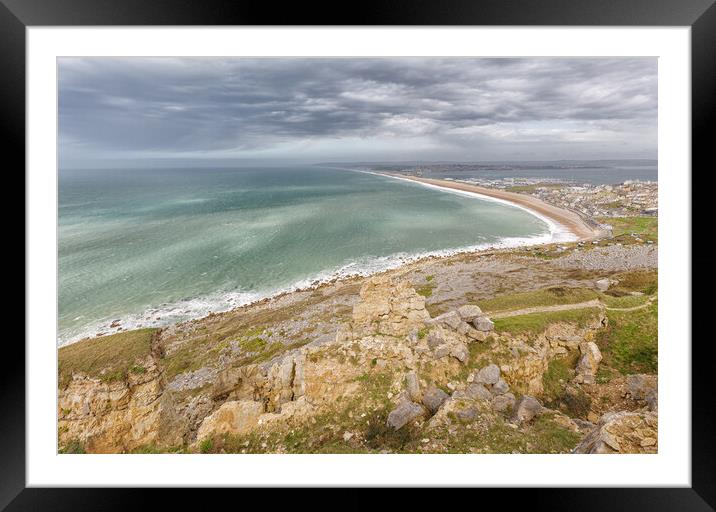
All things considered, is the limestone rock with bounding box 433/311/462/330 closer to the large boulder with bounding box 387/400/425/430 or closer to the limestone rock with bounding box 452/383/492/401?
the limestone rock with bounding box 452/383/492/401

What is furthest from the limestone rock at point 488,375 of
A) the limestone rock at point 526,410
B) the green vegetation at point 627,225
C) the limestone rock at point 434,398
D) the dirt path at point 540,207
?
the dirt path at point 540,207

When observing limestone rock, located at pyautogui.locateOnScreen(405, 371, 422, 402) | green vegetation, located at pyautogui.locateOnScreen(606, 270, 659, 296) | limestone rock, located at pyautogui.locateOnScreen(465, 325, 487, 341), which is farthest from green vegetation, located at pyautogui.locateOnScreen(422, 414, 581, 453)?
green vegetation, located at pyautogui.locateOnScreen(606, 270, 659, 296)

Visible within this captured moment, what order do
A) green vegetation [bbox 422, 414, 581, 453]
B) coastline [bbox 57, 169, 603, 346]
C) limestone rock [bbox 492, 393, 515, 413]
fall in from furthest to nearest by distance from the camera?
coastline [bbox 57, 169, 603, 346], limestone rock [bbox 492, 393, 515, 413], green vegetation [bbox 422, 414, 581, 453]

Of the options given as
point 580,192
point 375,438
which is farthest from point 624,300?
point 375,438

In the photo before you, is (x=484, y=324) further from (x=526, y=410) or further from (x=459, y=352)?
(x=526, y=410)
